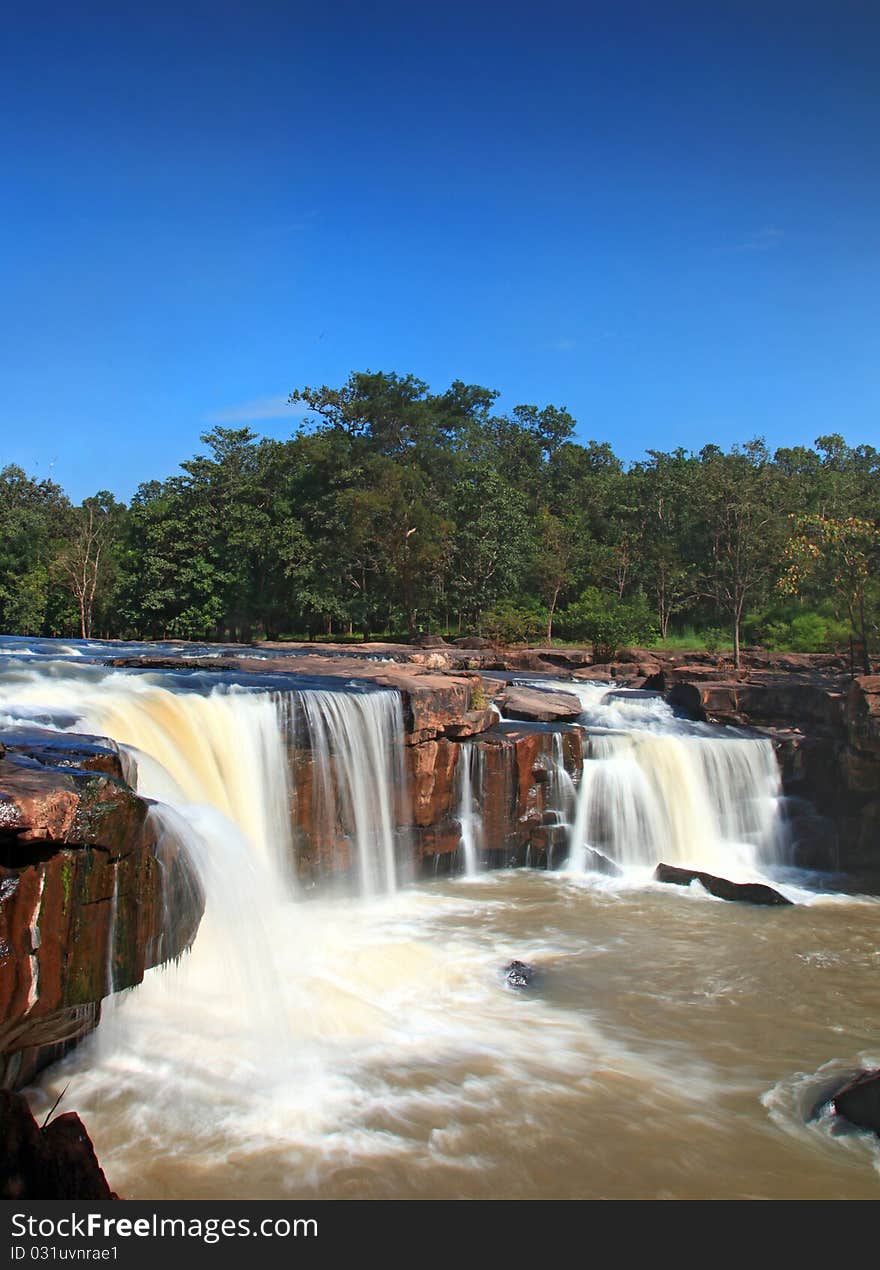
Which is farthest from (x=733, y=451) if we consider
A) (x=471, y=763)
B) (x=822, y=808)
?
(x=471, y=763)

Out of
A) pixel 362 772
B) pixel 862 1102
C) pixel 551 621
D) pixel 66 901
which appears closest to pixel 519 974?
pixel 862 1102

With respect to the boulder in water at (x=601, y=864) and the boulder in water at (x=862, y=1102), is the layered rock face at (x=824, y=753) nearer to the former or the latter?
the boulder in water at (x=601, y=864)

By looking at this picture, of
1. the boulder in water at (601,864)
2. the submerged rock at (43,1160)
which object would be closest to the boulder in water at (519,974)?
the boulder in water at (601,864)

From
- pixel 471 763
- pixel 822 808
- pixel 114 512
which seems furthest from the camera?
pixel 114 512

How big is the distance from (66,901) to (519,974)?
5.17 meters

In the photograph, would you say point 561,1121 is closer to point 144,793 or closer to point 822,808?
point 144,793

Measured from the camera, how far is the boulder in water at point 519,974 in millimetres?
8918

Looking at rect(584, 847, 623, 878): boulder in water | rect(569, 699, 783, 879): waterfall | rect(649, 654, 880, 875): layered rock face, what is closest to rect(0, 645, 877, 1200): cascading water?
rect(584, 847, 623, 878): boulder in water

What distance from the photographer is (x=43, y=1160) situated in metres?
4.28

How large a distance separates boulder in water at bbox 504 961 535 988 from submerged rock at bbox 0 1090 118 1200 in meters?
5.17

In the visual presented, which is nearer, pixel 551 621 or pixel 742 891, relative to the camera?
pixel 742 891

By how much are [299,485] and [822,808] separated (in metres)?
30.4

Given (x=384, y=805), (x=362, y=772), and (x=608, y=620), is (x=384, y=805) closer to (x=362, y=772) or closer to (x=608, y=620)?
(x=362, y=772)
